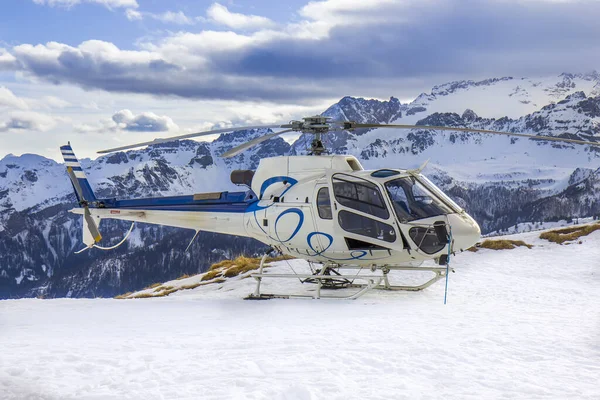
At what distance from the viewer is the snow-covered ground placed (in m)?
7.97

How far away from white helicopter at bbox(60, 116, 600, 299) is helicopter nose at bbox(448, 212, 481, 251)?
0.02m

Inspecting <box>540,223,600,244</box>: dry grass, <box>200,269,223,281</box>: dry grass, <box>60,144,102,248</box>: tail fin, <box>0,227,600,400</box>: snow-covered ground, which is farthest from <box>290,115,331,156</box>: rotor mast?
<box>540,223,600,244</box>: dry grass

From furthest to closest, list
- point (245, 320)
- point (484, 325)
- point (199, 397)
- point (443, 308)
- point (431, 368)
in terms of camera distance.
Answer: point (443, 308)
point (245, 320)
point (484, 325)
point (431, 368)
point (199, 397)

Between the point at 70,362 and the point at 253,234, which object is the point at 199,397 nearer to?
the point at 70,362

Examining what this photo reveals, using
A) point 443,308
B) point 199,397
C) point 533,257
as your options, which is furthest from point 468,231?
point 533,257

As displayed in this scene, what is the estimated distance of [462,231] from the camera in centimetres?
1484

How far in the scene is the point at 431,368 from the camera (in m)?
8.82

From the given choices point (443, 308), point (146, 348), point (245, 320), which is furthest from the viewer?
point (443, 308)

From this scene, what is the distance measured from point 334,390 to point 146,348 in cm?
376

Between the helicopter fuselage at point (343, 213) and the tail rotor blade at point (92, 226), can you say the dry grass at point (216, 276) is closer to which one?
the tail rotor blade at point (92, 226)

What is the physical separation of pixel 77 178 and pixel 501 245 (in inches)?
760

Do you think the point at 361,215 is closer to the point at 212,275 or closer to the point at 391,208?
the point at 391,208

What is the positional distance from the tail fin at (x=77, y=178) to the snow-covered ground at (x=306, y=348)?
4.86 metres

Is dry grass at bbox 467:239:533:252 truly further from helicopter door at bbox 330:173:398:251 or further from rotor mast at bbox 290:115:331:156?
rotor mast at bbox 290:115:331:156
